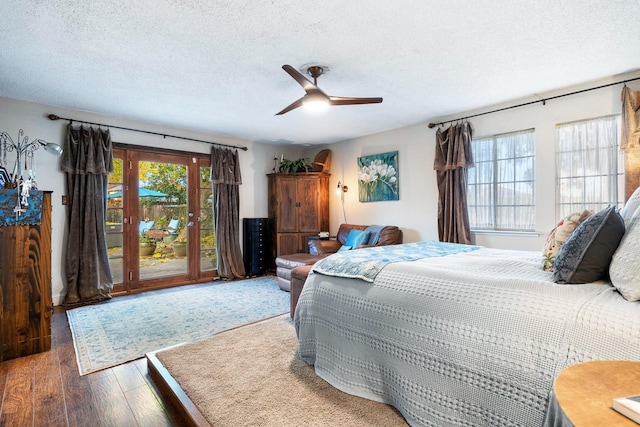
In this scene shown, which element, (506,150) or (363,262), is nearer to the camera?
(363,262)

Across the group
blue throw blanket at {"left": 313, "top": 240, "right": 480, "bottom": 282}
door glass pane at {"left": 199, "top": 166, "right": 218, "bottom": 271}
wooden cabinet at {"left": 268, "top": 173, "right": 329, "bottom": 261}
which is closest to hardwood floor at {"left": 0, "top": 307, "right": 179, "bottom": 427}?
blue throw blanket at {"left": 313, "top": 240, "right": 480, "bottom": 282}

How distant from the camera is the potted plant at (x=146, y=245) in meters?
4.61

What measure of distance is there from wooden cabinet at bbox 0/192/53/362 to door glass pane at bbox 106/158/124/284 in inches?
67.3

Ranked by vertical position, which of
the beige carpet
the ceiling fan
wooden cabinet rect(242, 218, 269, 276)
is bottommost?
the beige carpet

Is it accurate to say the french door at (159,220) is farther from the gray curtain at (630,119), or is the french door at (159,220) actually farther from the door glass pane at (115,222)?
the gray curtain at (630,119)

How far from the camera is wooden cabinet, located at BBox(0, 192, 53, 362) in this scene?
8.05 feet

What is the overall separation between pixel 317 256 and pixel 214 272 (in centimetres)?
185

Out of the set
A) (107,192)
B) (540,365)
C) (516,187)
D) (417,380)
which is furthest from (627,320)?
(107,192)

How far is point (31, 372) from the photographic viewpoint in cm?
226

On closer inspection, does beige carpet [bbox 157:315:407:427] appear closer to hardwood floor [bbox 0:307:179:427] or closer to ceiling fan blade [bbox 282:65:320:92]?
hardwood floor [bbox 0:307:179:427]

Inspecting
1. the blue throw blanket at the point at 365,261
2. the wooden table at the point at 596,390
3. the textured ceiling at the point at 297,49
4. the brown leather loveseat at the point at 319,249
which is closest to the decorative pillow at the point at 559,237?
the blue throw blanket at the point at 365,261

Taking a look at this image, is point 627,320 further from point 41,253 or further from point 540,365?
point 41,253

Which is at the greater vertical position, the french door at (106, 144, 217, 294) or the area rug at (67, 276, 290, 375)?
the french door at (106, 144, 217, 294)

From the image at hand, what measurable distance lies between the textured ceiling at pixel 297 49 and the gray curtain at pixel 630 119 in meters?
0.25
